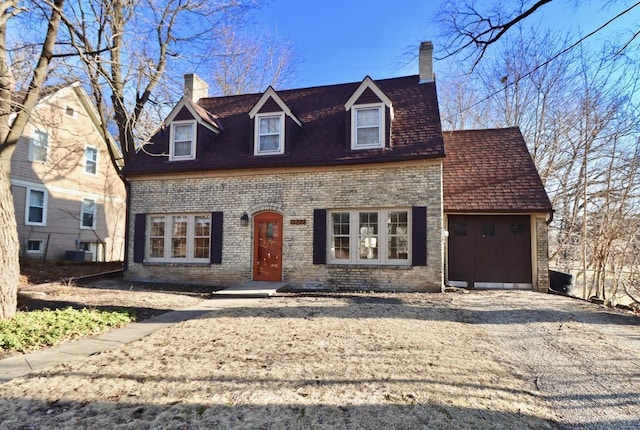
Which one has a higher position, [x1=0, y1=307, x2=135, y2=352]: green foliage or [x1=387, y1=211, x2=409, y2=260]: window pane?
[x1=387, y1=211, x2=409, y2=260]: window pane

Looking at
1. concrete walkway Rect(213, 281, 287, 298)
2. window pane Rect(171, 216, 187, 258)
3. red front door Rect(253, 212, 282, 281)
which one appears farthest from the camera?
window pane Rect(171, 216, 187, 258)

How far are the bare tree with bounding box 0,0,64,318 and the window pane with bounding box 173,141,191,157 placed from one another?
19.6 feet

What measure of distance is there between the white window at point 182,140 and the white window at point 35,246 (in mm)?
10226

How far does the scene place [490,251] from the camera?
41.0ft

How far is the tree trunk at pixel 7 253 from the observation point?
6.46 m

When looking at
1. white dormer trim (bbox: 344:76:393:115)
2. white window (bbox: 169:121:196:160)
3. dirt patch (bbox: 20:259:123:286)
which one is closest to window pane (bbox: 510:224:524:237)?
white dormer trim (bbox: 344:76:393:115)

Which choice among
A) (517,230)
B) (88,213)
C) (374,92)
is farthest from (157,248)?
(517,230)

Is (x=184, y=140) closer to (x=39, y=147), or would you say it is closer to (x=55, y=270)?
(x=55, y=270)

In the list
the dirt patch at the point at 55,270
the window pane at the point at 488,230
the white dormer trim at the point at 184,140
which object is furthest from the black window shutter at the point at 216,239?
the window pane at the point at 488,230

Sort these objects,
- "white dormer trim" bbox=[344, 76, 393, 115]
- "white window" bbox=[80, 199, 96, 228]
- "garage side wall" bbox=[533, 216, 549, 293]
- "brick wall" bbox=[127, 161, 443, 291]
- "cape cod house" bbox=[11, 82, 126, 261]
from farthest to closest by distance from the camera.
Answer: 1. "white window" bbox=[80, 199, 96, 228]
2. "cape cod house" bbox=[11, 82, 126, 261]
3. "white dormer trim" bbox=[344, 76, 393, 115]
4. "garage side wall" bbox=[533, 216, 549, 293]
5. "brick wall" bbox=[127, 161, 443, 291]

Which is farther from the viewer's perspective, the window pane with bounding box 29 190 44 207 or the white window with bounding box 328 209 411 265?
the window pane with bounding box 29 190 44 207

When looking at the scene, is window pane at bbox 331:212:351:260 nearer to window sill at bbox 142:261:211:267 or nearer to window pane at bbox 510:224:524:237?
window sill at bbox 142:261:211:267

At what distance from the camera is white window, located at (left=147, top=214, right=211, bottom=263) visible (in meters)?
13.2

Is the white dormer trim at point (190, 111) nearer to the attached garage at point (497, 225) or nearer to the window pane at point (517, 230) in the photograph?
the attached garage at point (497, 225)
